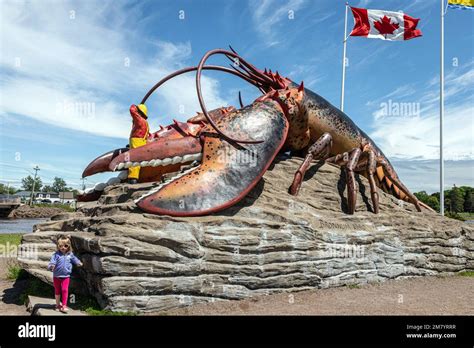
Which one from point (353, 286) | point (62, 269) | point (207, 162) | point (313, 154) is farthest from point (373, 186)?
point (62, 269)

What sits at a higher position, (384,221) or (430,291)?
(384,221)

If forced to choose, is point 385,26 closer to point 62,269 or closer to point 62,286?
point 62,269

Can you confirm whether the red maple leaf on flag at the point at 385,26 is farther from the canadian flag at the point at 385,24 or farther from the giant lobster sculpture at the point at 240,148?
the giant lobster sculpture at the point at 240,148

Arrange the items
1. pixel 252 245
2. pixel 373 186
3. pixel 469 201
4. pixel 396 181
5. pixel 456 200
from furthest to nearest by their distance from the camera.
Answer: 1. pixel 456 200
2. pixel 469 201
3. pixel 396 181
4. pixel 373 186
5. pixel 252 245

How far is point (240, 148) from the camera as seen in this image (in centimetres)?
656

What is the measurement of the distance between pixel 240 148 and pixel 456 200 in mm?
Result: 78120

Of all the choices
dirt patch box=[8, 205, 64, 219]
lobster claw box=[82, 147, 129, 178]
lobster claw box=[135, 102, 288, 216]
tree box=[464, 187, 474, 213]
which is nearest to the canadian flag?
lobster claw box=[135, 102, 288, 216]

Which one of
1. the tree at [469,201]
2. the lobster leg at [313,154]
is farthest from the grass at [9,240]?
the tree at [469,201]

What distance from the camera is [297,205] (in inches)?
280

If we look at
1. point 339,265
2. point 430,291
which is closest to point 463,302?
point 430,291

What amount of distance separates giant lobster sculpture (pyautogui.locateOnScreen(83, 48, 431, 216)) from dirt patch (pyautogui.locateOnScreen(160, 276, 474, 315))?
1444mm

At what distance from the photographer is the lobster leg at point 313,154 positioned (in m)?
7.32
